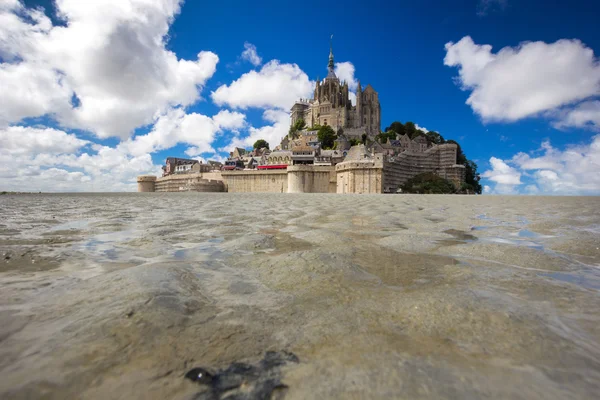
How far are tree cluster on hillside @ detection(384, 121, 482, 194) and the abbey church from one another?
585 centimetres

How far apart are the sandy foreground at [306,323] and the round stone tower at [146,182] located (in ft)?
255

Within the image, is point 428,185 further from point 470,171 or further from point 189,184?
point 189,184

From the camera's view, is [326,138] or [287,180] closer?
[287,180]

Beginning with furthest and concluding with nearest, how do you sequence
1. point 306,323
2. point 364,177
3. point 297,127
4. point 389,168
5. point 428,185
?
point 297,127 → point 428,185 → point 389,168 → point 364,177 → point 306,323

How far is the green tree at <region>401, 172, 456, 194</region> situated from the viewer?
54.0m

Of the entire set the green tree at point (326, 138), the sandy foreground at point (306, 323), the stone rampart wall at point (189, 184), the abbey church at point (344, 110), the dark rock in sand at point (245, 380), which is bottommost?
the dark rock in sand at point (245, 380)

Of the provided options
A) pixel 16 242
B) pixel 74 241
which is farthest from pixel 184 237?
pixel 16 242

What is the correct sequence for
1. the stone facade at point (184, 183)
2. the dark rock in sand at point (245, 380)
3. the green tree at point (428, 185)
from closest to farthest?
the dark rock in sand at point (245, 380) < the green tree at point (428, 185) < the stone facade at point (184, 183)

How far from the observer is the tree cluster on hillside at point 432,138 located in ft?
225

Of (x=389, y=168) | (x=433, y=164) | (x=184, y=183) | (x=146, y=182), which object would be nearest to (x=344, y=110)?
(x=433, y=164)

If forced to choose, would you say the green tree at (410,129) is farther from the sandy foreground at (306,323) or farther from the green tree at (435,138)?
the sandy foreground at (306,323)

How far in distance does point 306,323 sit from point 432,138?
8643 cm

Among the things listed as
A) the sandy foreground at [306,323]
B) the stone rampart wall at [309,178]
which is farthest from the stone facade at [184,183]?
the sandy foreground at [306,323]

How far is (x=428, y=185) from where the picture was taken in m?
54.9
